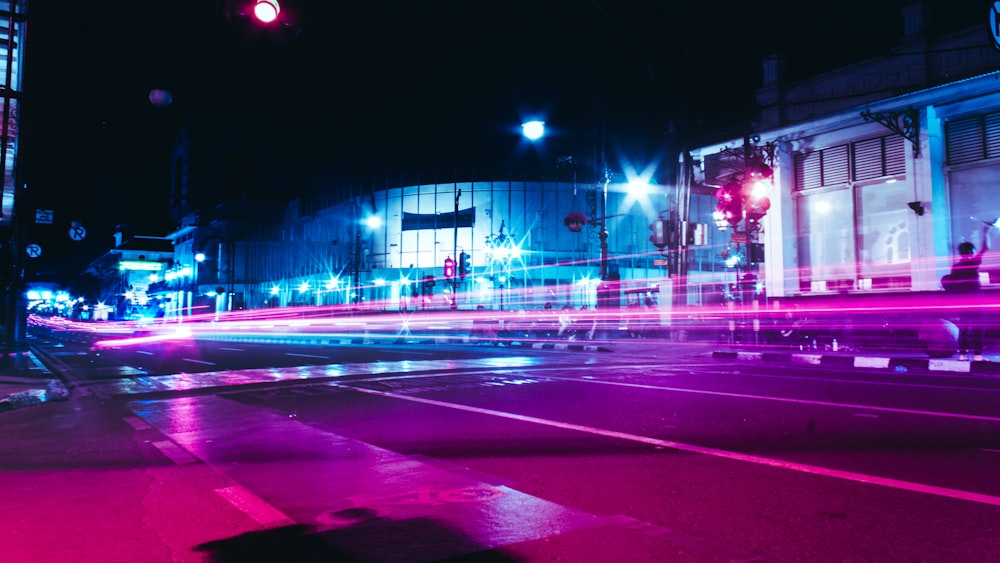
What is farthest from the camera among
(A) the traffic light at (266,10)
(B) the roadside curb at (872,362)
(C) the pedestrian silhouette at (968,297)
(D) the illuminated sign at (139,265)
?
(D) the illuminated sign at (139,265)

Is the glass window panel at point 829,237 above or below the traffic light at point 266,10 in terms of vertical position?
below

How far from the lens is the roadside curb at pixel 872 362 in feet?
41.7

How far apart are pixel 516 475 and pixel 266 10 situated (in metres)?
6.42

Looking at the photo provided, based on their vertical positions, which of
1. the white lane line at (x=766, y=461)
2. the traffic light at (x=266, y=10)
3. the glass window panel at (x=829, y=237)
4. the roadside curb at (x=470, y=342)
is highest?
the traffic light at (x=266, y=10)

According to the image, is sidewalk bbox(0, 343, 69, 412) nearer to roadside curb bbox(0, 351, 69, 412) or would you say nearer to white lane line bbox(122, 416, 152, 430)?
roadside curb bbox(0, 351, 69, 412)

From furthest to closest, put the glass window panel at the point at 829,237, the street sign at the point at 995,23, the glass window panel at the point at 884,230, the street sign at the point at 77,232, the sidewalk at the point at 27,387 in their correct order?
the street sign at the point at 77,232 < the glass window panel at the point at 829,237 < the glass window panel at the point at 884,230 < the sidewalk at the point at 27,387 < the street sign at the point at 995,23

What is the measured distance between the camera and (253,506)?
4.48m

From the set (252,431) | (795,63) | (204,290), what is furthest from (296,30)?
(204,290)

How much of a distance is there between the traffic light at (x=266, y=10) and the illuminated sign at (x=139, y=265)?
95.7m

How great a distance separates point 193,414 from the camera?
28.2ft

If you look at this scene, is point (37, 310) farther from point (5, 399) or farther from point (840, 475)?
point (840, 475)

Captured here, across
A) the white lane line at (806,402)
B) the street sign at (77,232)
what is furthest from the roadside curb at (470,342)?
the street sign at (77,232)

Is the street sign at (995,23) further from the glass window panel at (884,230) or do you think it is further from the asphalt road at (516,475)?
the glass window panel at (884,230)

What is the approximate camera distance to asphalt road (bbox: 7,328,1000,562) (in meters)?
3.69
